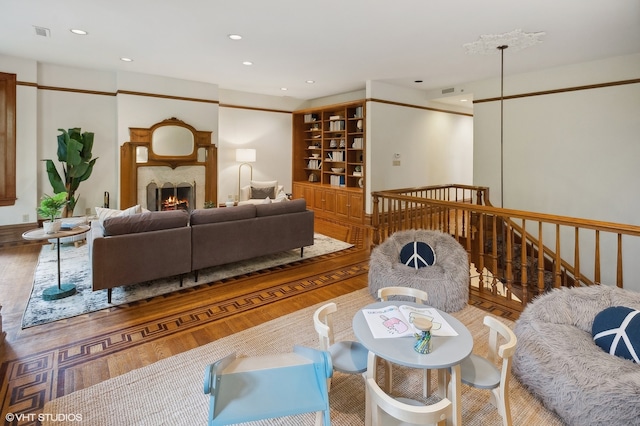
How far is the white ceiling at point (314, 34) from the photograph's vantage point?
10.4 ft

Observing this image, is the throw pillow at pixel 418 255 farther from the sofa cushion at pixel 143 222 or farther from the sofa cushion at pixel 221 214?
the sofa cushion at pixel 143 222

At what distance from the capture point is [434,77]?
5.96m

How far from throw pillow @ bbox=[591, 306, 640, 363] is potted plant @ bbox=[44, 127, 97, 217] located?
245 inches

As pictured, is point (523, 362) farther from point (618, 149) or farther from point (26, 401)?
point (618, 149)

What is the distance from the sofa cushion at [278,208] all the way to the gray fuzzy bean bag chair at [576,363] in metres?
2.88

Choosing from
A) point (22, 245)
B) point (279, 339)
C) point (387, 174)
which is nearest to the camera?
point (279, 339)

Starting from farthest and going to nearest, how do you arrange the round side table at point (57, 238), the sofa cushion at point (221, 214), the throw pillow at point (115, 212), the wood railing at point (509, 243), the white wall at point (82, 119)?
1. the white wall at point (82, 119)
2. the wood railing at point (509, 243)
3. the sofa cushion at point (221, 214)
4. the throw pillow at point (115, 212)
5. the round side table at point (57, 238)

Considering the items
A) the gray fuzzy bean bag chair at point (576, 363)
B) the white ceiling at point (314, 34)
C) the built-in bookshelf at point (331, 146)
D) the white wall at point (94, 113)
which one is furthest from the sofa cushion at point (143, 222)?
the built-in bookshelf at point (331, 146)

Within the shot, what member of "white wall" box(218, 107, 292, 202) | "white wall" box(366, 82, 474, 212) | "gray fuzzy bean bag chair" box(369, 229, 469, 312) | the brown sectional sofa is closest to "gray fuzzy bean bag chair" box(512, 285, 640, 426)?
"gray fuzzy bean bag chair" box(369, 229, 469, 312)

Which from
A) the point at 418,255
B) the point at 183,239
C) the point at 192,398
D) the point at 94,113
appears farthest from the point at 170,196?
the point at 192,398

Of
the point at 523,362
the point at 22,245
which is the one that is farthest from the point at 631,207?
the point at 22,245

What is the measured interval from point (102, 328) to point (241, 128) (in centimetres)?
566

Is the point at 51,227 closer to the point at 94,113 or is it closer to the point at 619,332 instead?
the point at 94,113

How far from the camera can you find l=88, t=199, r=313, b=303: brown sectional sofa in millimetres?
3084
